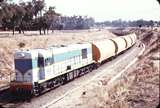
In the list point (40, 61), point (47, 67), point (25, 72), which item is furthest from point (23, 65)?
point (47, 67)

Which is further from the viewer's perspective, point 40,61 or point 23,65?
point 40,61

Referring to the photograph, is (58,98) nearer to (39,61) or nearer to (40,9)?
(39,61)

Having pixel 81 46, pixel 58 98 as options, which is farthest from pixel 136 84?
pixel 81 46

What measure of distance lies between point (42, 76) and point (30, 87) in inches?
77.9

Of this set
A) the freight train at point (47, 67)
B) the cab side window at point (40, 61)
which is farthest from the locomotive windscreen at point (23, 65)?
the cab side window at point (40, 61)

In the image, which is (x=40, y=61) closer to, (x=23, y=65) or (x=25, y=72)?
(x=23, y=65)

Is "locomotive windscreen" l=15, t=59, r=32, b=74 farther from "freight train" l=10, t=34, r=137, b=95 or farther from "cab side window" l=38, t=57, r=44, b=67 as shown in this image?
"cab side window" l=38, t=57, r=44, b=67

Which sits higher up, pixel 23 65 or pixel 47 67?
pixel 23 65

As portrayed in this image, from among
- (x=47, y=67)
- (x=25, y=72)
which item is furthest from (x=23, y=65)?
(x=47, y=67)

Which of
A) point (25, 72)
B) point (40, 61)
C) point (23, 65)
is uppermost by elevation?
point (40, 61)

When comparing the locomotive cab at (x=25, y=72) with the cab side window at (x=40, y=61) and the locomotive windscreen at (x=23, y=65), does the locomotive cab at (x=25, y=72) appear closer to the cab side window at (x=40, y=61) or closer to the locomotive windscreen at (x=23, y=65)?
the locomotive windscreen at (x=23, y=65)

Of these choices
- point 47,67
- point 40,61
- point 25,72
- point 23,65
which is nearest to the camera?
point 25,72

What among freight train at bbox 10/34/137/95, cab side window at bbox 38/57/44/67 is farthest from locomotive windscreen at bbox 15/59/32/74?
cab side window at bbox 38/57/44/67

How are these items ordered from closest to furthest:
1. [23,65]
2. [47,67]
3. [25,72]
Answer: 1. [25,72]
2. [23,65]
3. [47,67]
